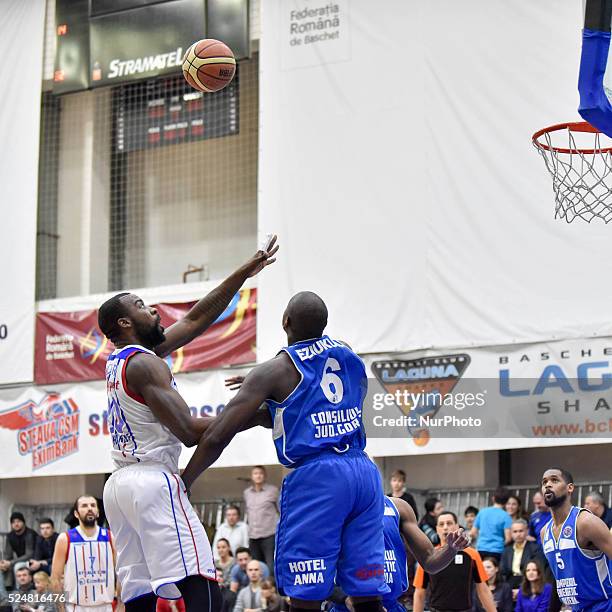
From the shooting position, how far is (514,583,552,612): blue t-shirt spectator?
521 inches

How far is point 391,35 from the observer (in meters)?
17.1

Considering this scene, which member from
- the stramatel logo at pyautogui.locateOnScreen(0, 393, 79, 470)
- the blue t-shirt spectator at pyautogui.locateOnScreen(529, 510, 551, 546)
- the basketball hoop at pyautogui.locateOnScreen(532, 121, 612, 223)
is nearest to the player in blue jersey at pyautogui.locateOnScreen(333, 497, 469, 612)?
the basketball hoop at pyautogui.locateOnScreen(532, 121, 612, 223)

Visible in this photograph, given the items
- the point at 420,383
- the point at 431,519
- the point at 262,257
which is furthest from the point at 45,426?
the point at 262,257

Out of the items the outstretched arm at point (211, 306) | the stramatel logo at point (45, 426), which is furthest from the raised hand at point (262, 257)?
the stramatel logo at point (45, 426)

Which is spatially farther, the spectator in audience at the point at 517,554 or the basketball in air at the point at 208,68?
the spectator in audience at the point at 517,554

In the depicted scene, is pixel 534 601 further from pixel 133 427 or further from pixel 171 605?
pixel 133 427

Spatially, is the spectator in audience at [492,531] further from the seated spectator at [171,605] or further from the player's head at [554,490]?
the seated spectator at [171,605]

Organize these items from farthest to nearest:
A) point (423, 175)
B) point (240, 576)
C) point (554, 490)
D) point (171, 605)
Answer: point (423, 175) → point (240, 576) → point (554, 490) → point (171, 605)

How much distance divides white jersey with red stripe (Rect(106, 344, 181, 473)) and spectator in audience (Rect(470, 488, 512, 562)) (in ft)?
29.6

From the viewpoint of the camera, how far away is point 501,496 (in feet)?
51.3

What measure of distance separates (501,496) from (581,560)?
6.55 meters

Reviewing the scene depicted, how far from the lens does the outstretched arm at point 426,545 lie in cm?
721

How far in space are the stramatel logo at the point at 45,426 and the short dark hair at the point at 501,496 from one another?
6.68 m

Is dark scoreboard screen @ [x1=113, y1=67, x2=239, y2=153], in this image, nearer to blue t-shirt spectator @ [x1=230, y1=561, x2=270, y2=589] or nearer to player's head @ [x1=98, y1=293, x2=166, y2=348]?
blue t-shirt spectator @ [x1=230, y1=561, x2=270, y2=589]
